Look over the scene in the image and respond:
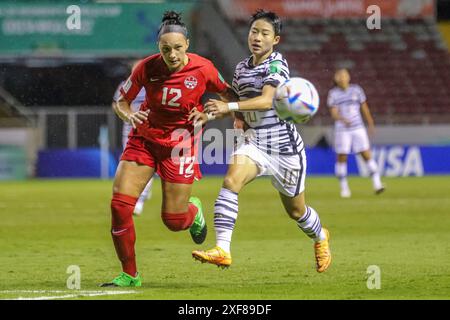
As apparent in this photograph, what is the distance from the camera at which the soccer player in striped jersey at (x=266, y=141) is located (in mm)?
9336

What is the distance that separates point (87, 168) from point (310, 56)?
938 cm

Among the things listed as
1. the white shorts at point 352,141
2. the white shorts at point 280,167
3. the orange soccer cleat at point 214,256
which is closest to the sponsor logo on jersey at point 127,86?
the white shorts at point 280,167

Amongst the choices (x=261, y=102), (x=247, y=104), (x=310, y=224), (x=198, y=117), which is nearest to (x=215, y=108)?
(x=198, y=117)

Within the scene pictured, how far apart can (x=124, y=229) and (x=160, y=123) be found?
970 mm

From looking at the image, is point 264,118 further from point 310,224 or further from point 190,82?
point 310,224

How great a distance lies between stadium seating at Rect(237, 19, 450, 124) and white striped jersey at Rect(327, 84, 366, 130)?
432 inches

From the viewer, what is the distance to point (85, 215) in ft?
58.1

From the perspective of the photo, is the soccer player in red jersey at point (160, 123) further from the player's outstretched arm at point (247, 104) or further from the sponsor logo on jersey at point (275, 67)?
the sponsor logo on jersey at point (275, 67)

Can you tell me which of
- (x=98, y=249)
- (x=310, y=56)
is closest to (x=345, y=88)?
(x=98, y=249)

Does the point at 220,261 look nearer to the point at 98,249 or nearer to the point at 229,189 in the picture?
the point at 229,189

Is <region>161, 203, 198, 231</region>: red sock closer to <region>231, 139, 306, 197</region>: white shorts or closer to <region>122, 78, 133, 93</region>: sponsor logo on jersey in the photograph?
<region>231, 139, 306, 197</region>: white shorts

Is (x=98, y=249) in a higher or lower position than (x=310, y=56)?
lower

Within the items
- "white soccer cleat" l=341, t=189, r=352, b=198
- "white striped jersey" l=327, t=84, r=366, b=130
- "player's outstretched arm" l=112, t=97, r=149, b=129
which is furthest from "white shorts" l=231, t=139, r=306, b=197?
"white striped jersey" l=327, t=84, r=366, b=130
